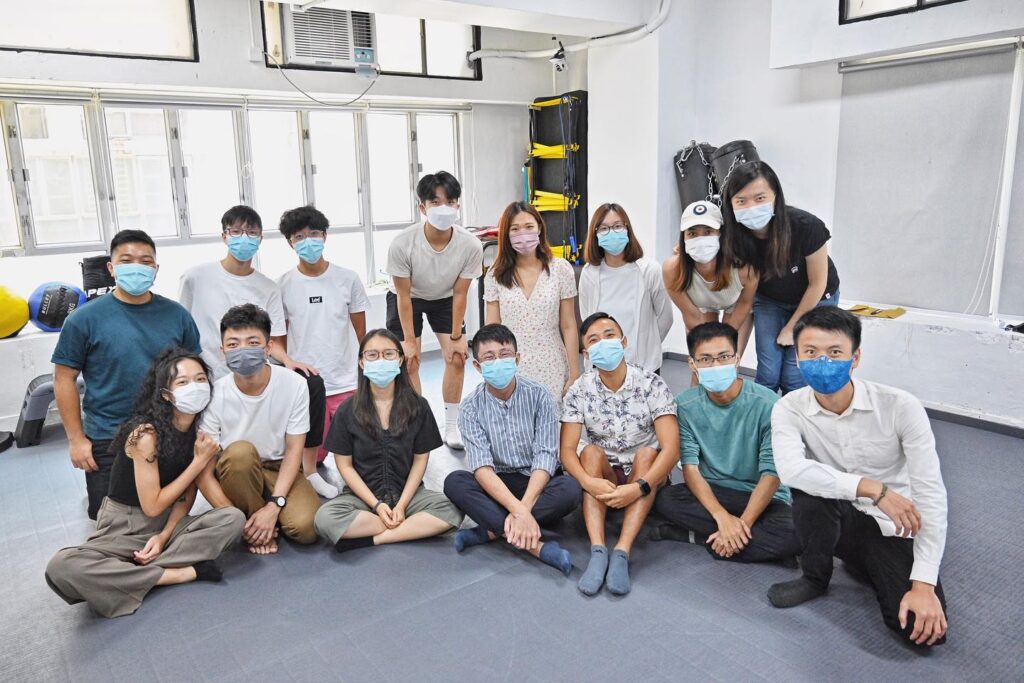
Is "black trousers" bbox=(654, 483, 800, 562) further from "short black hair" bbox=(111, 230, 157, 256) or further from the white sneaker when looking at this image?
"short black hair" bbox=(111, 230, 157, 256)

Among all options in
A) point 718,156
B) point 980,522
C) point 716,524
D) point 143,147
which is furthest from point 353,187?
point 980,522

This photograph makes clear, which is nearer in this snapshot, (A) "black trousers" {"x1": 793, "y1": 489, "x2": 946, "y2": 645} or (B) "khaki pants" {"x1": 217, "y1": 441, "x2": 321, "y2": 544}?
(A) "black trousers" {"x1": 793, "y1": 489, "x2": 946, "y2": 645}

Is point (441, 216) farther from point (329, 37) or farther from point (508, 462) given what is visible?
point (329, 37)

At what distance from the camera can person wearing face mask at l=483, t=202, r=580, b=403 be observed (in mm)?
3658

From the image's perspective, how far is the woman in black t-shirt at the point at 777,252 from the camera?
301 centimetres

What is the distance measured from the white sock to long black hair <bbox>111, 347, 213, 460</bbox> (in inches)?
30.2

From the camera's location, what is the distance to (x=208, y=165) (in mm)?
5770

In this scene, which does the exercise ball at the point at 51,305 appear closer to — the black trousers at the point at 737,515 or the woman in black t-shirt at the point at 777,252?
the black trousers at the point at 737,515

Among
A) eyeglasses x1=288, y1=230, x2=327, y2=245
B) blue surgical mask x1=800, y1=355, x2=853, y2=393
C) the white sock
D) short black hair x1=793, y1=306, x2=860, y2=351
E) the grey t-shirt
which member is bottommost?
the white sock

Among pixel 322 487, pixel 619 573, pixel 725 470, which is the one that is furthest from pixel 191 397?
pixel 725 470

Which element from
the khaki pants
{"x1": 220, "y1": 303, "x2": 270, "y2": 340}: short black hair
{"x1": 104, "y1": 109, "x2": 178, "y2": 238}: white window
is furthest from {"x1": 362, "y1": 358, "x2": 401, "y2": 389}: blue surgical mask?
{"x1": 104, "y1": 109, "x2": 178, "y2": 238}: white window

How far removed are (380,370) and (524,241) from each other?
988 mm

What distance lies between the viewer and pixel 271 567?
117 inches

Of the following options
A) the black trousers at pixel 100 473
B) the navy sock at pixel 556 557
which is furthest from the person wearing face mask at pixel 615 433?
the black trousers at pixel 100 473
